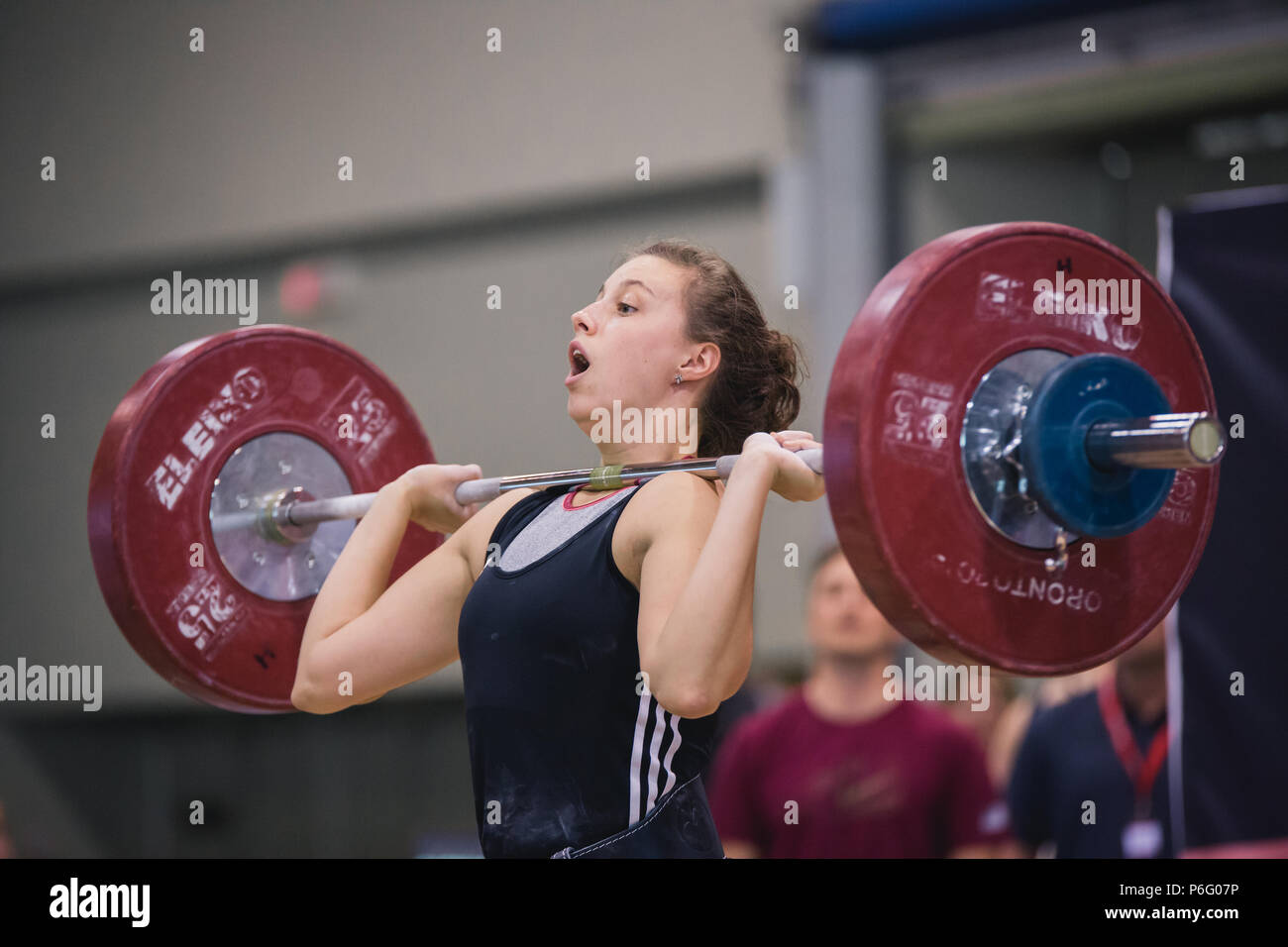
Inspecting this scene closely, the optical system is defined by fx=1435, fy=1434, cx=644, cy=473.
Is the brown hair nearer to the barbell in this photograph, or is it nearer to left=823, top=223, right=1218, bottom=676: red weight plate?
the barbell

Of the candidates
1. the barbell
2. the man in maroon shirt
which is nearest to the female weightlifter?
the barbell

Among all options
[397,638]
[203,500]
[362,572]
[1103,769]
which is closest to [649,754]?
[397,638]

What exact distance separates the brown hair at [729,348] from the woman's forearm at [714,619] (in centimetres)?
42

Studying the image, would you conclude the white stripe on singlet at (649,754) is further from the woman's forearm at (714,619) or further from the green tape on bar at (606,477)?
the green tape on bar at (606,477)

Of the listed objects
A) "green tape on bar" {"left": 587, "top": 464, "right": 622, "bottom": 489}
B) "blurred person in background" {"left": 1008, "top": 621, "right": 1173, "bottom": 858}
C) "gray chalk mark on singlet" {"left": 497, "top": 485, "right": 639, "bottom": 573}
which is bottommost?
"blurred person in background" {"left": 1008, "top": 621, "right": 1173, "bottom": 858}

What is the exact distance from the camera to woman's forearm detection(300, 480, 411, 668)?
2137mm

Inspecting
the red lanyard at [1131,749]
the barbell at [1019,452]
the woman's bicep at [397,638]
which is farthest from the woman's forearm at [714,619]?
the red lanyard at [1131,749]

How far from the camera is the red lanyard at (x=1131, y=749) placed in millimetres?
3456

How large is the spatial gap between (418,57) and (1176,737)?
4509 mm

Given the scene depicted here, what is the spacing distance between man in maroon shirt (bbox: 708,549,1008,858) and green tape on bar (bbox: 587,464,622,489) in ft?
5.05

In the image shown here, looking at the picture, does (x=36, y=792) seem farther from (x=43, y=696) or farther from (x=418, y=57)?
(x=418, y=57)

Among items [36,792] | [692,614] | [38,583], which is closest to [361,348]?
[38,583]

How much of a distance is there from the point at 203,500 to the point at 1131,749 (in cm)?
230

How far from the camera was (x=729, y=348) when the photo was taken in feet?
6.94
